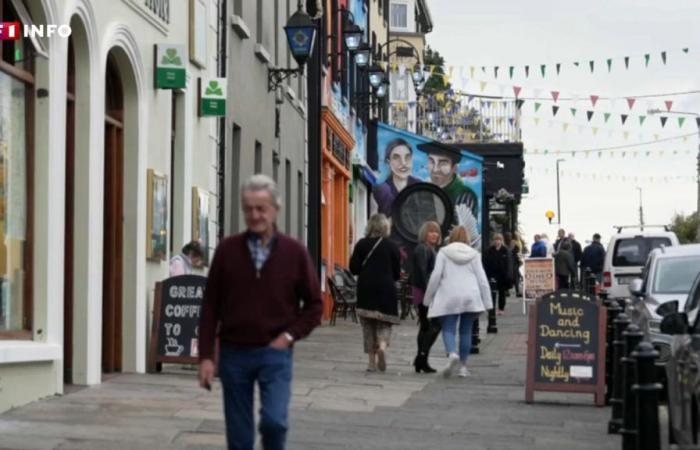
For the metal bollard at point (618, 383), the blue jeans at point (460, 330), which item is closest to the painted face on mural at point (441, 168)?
the blue jeans at point (460, 330)

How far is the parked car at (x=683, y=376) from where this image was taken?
31.1 ft

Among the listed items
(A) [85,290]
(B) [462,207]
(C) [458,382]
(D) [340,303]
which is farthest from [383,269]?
(B) [462,207]

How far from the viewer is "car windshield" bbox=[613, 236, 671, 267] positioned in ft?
112

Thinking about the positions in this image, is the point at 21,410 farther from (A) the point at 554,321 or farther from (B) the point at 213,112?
(B) the point at 213,112

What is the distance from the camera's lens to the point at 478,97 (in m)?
46.6

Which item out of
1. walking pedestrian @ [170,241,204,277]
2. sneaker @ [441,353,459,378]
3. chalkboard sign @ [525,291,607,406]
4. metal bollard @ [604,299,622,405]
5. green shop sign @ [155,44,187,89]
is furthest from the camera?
sneaker @ [441,353,459,378]

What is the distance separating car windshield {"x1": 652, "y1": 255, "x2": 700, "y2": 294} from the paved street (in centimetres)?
280

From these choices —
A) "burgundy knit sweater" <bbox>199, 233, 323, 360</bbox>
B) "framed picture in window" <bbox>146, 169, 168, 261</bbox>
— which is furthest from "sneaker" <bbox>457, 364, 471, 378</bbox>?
"burgundy knit sweater" <bbox>199, 233, 323, 360</bbox>

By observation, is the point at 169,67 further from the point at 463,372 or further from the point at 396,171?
the point at 396,171

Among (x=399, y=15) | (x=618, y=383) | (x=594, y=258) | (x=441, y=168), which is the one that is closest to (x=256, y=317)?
(x=618, y=383)

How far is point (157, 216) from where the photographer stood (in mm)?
16984

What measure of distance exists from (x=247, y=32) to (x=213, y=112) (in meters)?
3.71

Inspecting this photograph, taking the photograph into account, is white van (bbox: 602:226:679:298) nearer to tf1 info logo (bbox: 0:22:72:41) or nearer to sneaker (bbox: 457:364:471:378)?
sneaker (bbox: 457:364:471:378)

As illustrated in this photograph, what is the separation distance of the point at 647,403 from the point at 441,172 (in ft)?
118
